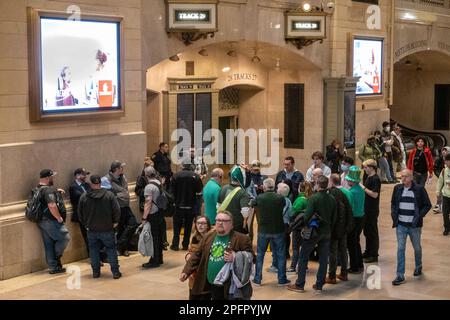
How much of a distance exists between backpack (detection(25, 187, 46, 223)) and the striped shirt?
196 inches

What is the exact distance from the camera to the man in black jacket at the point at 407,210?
419 inches

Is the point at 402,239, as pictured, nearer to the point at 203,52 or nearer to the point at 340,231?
the point at 340,231

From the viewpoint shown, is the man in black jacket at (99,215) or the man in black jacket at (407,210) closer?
the man in black jacket at (407,210)

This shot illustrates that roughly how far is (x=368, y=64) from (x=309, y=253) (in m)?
12.1

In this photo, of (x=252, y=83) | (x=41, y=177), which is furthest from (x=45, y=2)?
(x=252, y=83)

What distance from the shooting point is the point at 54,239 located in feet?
37.1

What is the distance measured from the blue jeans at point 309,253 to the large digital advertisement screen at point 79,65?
436 cm

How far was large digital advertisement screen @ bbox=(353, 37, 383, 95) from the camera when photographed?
68.5ft

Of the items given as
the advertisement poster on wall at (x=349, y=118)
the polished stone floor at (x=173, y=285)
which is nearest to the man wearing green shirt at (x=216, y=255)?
the polished stone floor at (x=173, y=285)

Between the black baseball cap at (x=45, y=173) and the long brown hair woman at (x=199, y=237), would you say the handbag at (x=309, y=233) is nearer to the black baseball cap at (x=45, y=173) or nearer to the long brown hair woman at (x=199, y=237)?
the long brown hair woman at (x=199, y=237)

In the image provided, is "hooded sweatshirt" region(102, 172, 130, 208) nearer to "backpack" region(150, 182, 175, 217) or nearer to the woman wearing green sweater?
"backpack" region(150, 182, 175, 217)

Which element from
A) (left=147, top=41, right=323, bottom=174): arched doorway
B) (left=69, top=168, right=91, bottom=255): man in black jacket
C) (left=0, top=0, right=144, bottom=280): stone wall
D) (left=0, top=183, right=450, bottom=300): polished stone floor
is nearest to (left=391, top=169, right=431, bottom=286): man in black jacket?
(left=0, top=183, right=450, bottom=300): polished stone floor

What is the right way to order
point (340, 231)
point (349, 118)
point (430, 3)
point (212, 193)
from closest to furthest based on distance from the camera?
point (340, 231) → point (212, 193) → point (349, 118) → point (430, 3)

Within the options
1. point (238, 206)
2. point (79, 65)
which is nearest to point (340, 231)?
point (238, 206)
